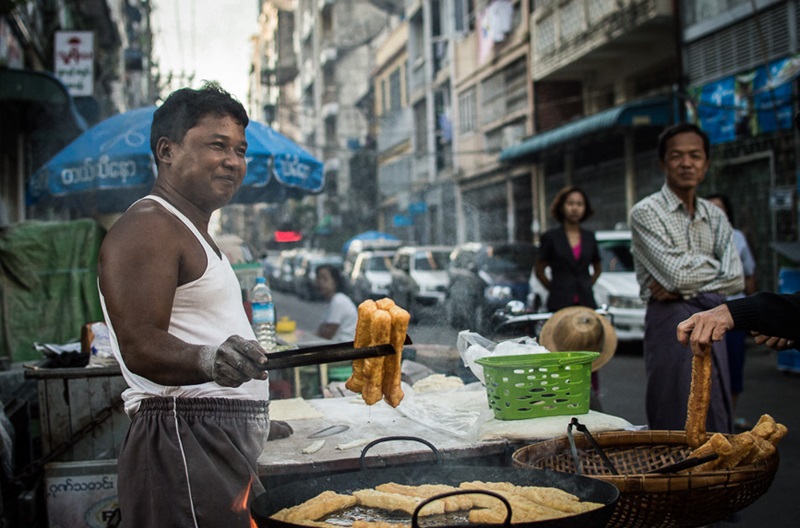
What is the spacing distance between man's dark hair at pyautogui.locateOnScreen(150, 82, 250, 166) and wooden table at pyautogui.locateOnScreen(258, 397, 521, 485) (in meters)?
1.28

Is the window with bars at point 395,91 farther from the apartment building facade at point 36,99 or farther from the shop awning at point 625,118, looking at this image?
the apartment building facade at point 36,99

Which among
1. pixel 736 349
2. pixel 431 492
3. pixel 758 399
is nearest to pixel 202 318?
pixel 431 492

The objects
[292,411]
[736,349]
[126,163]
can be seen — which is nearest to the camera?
[292,411]

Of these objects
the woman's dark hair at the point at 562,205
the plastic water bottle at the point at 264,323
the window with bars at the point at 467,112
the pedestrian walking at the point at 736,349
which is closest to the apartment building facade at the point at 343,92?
the window with bars at the point at 467,112

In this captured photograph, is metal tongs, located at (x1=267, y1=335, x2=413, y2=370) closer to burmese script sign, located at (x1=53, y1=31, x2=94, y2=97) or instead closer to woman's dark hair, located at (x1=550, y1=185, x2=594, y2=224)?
woman's dark hair, located at (x1=550, y1=185, x2=594, y2=224)

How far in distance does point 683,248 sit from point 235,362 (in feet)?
9.69

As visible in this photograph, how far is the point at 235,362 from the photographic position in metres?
1.99

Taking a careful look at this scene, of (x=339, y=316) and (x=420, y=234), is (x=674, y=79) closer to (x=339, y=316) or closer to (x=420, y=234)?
(x=339, y=316)

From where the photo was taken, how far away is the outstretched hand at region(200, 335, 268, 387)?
1982 millimetres

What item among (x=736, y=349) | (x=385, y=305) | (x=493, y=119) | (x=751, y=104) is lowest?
(x=736, y=349)

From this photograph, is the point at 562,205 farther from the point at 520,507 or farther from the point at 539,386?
the point at 520,507

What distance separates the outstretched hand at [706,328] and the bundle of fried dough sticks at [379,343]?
36.3 inches

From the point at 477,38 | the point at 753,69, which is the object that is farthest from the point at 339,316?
the point at 477,38

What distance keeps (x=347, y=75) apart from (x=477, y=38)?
27529 mm
